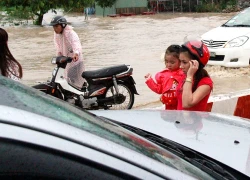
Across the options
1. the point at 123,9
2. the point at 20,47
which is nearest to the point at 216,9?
the point at 123,9

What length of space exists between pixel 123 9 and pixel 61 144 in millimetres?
51710

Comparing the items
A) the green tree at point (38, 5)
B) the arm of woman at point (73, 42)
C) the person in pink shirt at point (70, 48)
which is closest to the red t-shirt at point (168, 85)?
the person in pink shirt at point (70, 48)

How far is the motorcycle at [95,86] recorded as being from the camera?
7.66 metres

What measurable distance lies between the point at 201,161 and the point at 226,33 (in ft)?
35.5

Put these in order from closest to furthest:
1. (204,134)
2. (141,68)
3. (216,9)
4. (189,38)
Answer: (204,134) → (189,38) → (141,68) → (216,9)

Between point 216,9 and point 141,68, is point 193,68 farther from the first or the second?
point 216,9

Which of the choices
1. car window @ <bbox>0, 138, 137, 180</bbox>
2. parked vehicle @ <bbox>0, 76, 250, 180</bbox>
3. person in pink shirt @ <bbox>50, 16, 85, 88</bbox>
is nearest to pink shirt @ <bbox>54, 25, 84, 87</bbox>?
person in pink shirt @ <bbox>50, 16, 85, 88</bbox>

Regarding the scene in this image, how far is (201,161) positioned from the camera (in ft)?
7.98

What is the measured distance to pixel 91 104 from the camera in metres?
7.89

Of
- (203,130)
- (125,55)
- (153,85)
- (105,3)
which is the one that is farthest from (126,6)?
(203,130)

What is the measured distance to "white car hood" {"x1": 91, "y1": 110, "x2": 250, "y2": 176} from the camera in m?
2.61

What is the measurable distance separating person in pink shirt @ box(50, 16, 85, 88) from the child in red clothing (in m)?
3.28

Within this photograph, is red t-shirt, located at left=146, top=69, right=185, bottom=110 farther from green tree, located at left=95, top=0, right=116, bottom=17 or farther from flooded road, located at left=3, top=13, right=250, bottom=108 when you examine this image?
green tree, located at left=95, top=0, right=116, bottom=17

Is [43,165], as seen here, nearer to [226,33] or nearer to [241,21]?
[226,33]
